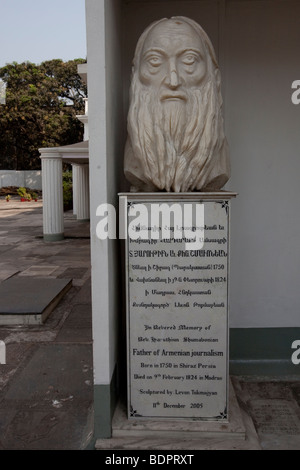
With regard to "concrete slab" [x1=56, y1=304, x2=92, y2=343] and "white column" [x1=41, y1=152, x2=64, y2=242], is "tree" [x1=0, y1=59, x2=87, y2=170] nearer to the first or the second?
"white column" [x1=41, y1=152, x2=64, y2=242]

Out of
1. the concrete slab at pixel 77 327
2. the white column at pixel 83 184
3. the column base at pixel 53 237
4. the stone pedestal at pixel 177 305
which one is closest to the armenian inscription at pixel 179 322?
the stone pedestal at pixel 177 305

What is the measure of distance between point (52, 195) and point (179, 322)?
768 centimetres

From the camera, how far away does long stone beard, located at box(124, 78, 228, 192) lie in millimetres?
2438

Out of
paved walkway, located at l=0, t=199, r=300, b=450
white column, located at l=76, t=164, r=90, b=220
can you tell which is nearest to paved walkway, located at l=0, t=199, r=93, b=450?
paved walkway, located at l=0, t=199, r=300, b=450

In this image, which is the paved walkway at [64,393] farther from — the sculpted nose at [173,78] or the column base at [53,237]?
the column base at [53,237]

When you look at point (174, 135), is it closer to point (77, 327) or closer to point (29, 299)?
point (77, 327)

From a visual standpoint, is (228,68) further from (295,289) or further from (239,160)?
(295,289)

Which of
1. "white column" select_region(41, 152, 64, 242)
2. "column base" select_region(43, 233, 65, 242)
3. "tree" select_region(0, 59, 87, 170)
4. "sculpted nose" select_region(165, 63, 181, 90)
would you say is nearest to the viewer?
"sculpted nose" select_region(165, 63, 181, 90)

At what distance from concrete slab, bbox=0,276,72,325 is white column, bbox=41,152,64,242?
398 cm

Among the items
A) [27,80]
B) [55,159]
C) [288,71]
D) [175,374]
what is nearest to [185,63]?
[288,71]

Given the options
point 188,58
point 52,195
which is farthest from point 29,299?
point 52,195

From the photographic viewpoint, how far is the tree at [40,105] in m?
26.5

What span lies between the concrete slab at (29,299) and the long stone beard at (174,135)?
2.62m

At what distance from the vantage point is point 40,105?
2688 cm
